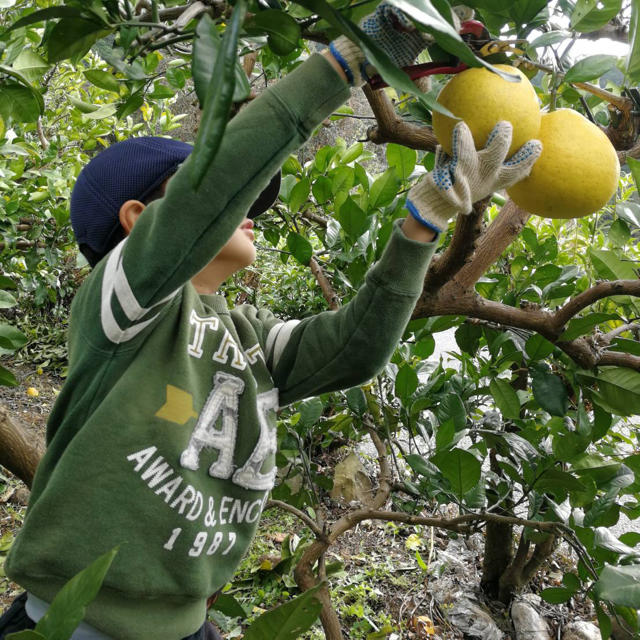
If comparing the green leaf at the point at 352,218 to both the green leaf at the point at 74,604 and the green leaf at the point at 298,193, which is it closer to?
the green leaf at the point at 298,193

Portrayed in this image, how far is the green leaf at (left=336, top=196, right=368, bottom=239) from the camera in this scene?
1168 millimetres

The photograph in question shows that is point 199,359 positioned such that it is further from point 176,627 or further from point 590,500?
point 590,500

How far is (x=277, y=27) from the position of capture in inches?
18.3

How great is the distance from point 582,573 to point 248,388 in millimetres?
682

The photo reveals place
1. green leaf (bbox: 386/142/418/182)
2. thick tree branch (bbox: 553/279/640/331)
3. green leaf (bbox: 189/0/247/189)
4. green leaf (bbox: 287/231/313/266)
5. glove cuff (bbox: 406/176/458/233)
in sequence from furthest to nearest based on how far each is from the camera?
1. green leaf (bbox: 287/231/313/266)
2. green leaf (bbox: 386/142/418/182)
3. thick tree branch (bbox: 553/279/640/331)
4. glove cuff (bbox: 406/176/458/233)
5. green leaf (bbox: 189/0/247/189)

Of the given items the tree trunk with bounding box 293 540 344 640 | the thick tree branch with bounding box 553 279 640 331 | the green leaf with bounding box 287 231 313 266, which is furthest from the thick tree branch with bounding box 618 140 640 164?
the tree trunk with bounding box 293 540 344 640

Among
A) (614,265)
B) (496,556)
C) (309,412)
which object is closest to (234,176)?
(614,265)

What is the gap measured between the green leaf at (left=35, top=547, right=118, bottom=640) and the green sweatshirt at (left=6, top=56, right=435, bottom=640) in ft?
1.14

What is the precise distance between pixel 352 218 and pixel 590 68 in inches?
23.0

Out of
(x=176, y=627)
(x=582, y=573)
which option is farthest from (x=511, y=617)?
(x=176, y=627)

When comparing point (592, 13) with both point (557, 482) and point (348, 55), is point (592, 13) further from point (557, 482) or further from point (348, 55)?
point (557, 482)

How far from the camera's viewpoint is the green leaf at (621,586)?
0.68 meters

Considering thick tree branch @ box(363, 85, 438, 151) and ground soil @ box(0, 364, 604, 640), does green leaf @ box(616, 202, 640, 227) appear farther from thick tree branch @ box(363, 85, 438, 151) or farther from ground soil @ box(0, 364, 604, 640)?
ground soil @ box(0, 364, 604, 640)

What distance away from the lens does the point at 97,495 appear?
0.82m
